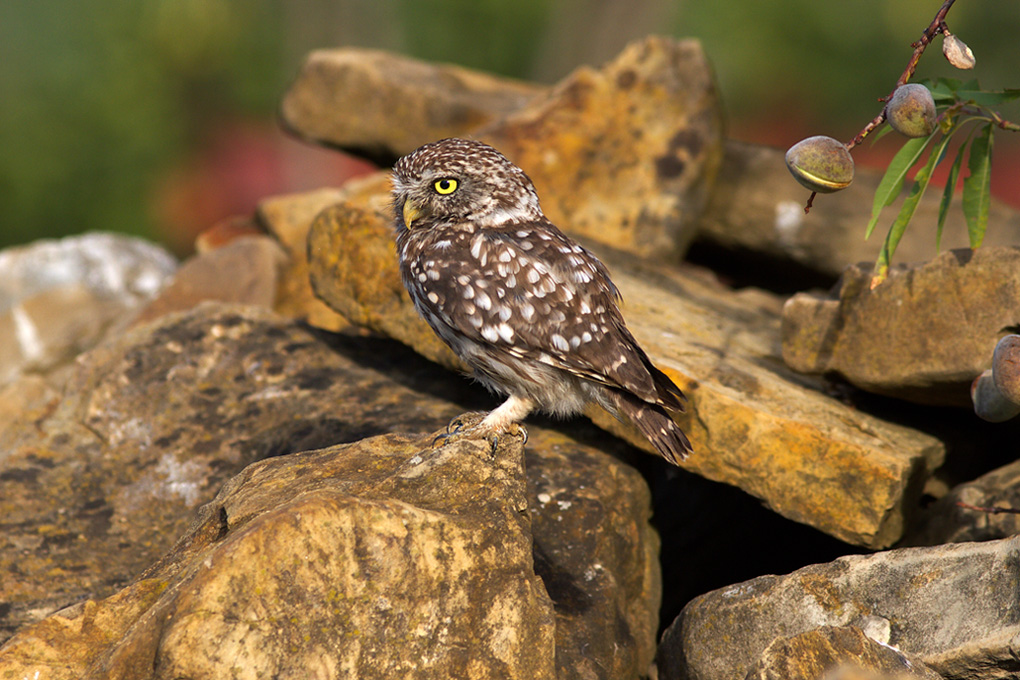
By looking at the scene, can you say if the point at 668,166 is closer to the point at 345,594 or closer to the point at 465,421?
the point at 465,421

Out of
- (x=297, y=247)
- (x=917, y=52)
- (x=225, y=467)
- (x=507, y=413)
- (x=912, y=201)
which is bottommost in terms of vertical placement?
(x=225, y=467)

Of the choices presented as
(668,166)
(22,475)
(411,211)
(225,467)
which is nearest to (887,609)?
(411,211)

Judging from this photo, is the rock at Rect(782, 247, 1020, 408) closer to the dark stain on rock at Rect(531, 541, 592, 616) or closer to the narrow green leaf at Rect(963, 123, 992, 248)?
the narrow green leaf at Rect(963, 123, 992, 248)

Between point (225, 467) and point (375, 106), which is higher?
point (375, 106)

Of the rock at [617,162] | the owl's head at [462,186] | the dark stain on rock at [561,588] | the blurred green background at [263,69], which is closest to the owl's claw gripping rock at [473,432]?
the dark stain on rock at [561,588]

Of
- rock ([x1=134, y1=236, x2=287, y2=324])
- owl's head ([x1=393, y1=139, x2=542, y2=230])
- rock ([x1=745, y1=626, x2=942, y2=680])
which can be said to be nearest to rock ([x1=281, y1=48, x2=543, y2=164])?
rock ([x1=134, y1=236, x2=287, y2=324])

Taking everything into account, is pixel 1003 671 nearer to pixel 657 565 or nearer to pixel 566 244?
pixel 657 565
